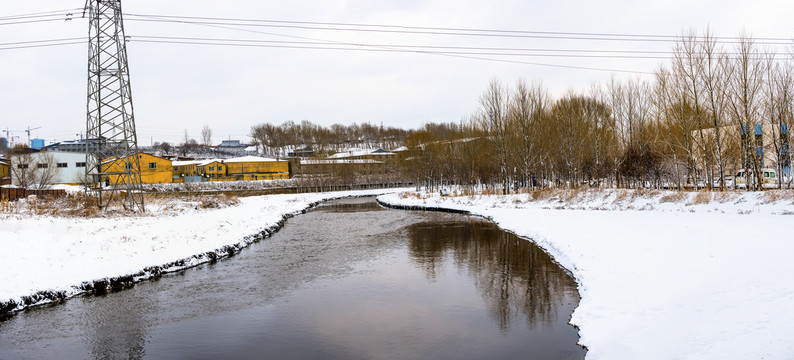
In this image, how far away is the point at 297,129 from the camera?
145625 mm

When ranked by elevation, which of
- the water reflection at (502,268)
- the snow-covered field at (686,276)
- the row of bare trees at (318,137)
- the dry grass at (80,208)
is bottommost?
the water reflection at (502,268)

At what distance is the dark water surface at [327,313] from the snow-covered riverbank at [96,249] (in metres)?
0.71

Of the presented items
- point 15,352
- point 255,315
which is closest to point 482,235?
point 255,315

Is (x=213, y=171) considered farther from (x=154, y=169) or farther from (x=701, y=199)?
(x=701, y=199)

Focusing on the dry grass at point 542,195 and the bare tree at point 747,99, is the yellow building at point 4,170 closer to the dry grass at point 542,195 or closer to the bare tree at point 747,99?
the dry grass at point 542,195

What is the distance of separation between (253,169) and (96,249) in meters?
73.7

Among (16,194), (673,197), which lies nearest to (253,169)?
(16,194)

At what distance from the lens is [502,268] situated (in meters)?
14.5

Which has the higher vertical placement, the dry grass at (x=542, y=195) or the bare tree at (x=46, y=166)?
the bare tree at (x=46, y=166)

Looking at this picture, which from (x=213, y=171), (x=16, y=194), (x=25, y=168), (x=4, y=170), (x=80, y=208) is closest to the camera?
(x=80, y=208)

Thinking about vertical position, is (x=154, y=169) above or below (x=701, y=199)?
above

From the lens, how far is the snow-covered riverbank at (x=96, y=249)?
11875mm

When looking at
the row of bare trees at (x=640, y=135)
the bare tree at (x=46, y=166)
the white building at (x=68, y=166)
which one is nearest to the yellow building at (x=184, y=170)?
the white building at (x=68, y=166)

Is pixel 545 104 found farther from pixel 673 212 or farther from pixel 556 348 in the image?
pixel 556 348
